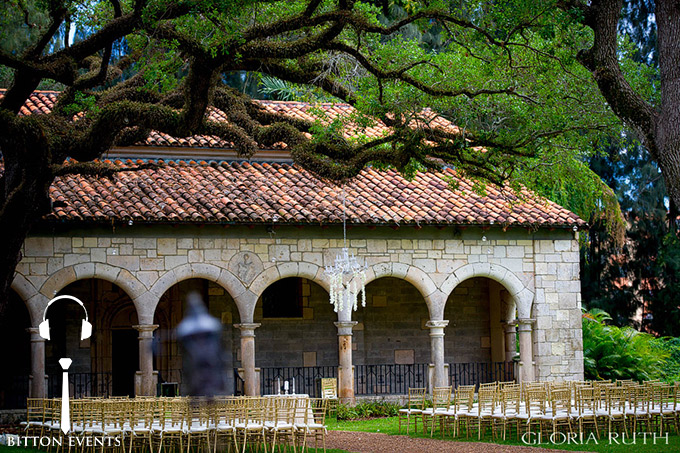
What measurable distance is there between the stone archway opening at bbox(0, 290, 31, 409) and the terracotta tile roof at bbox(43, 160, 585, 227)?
3.27 metres

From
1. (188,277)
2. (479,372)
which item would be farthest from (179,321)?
(479,372)

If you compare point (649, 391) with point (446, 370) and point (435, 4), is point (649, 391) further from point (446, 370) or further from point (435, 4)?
point (435, 4)

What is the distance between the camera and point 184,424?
1219 centimetres

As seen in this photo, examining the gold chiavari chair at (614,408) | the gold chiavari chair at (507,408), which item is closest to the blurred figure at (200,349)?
the gold chiavari chair at (507,408)

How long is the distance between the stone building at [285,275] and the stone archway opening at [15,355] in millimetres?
46

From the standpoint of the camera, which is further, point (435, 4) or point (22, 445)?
point (22, 445)

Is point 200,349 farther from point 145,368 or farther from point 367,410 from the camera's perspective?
point 367,410

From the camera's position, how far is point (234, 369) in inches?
759

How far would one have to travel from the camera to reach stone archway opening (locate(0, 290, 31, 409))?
59.4 feet

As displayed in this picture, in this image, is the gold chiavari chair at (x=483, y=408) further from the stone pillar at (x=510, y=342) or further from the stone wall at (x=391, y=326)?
the stone pillar at (x=510, y=342)

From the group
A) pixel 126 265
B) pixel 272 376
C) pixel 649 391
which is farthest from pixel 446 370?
pixel 126 265

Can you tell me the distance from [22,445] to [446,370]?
8618 millimetres

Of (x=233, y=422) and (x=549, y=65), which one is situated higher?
(x=549, y=65)

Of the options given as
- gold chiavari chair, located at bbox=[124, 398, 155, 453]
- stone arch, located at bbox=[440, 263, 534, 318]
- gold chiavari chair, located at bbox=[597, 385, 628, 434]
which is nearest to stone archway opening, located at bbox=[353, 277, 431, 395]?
→ stone arch, located at bbox=[440, 263, 534, 318]
